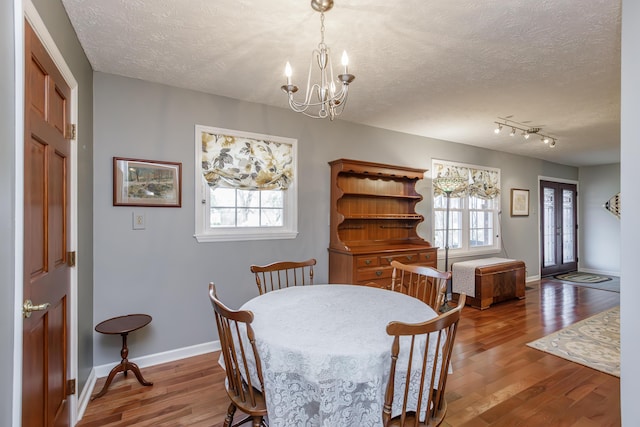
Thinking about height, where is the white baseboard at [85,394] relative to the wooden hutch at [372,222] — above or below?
below

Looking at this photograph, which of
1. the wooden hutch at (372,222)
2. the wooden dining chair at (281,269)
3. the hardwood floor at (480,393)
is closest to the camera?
the hardwood floor at (480,393)

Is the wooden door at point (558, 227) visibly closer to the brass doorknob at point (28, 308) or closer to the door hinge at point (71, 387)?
the door hinge at point (71, 387)

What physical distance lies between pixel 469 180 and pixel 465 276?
64.1 inches

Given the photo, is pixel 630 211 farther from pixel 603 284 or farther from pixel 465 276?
pixel 603 284

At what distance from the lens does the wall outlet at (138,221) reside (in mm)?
2630

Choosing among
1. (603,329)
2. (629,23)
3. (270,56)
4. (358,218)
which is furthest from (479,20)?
(603,329)

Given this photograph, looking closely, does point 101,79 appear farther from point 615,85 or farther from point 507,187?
point 507,187

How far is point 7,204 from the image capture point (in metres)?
1.07

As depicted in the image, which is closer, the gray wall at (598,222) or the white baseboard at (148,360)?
the white baseboard at (148,360)

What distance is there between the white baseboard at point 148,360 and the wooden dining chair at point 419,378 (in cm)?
204

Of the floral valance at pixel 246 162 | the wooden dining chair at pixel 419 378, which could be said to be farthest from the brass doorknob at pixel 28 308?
the floral valance at pixel 246 162

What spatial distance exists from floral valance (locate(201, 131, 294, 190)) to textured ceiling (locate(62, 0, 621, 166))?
44cm

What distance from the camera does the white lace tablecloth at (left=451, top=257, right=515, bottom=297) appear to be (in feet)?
14.1

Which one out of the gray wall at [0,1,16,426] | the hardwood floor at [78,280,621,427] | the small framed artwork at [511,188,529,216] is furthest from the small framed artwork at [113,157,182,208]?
the small framed artwork at [511,188,529,216]
